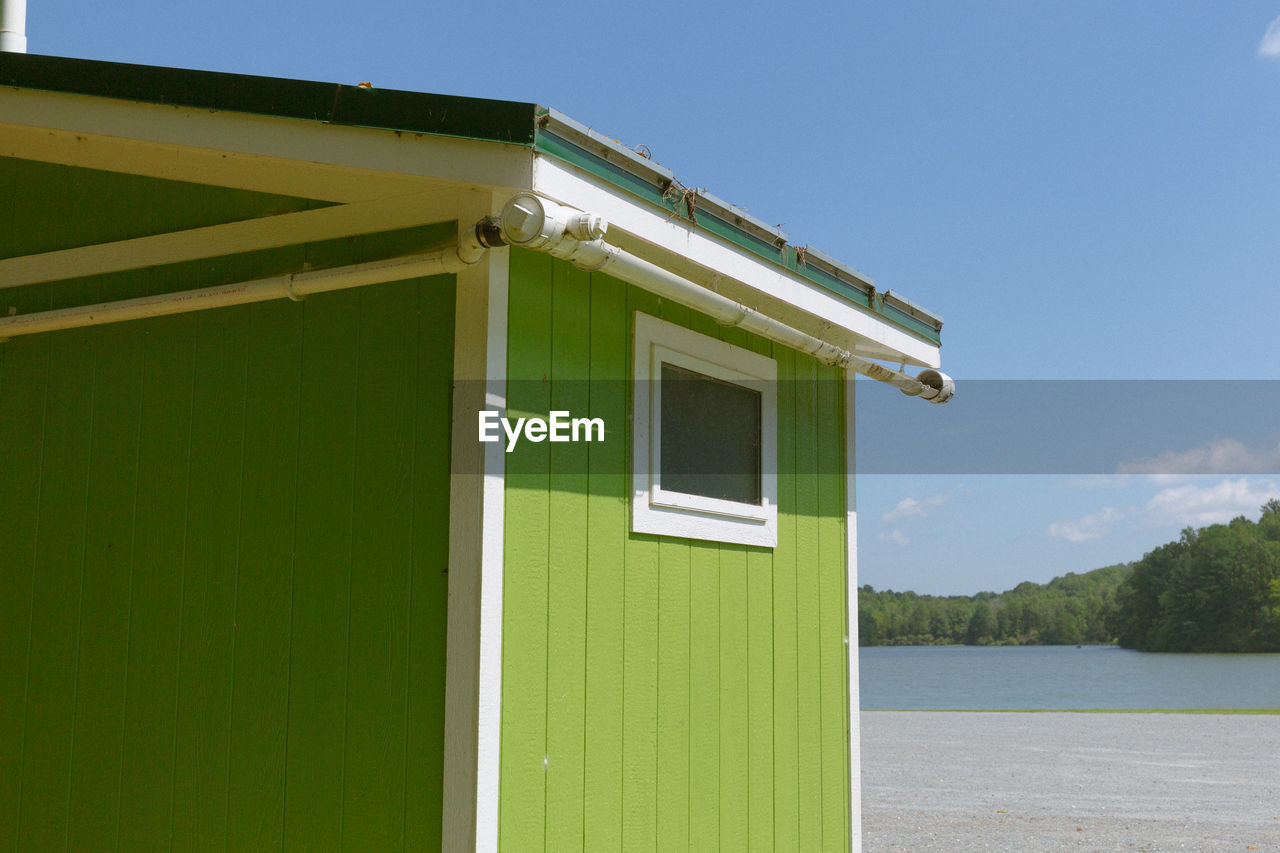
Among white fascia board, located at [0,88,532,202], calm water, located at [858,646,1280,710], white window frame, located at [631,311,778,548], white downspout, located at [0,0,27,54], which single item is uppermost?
white downspout, located at [0,0,27,54]

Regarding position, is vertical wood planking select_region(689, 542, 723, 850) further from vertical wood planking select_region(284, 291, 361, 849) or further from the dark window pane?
vertical wood planking select_region(284, 291, 361, 849)

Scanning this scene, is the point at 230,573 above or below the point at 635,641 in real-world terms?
above

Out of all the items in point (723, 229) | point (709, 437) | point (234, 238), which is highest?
point (723, 229)

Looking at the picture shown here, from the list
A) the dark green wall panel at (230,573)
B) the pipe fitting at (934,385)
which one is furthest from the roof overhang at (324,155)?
the pipe fitting at (934,385)

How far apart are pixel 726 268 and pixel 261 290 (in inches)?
55.2

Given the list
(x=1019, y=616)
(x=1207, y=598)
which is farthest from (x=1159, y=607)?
(x=1019, y=616)

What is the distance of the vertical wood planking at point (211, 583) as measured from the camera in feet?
10.5

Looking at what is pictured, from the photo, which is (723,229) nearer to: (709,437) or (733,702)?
(709,437)

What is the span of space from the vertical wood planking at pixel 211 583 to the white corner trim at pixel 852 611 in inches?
95.2

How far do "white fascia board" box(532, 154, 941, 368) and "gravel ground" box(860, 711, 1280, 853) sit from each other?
152 inches

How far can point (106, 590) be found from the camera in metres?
3.48

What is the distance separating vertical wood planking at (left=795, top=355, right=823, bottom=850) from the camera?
428 cm

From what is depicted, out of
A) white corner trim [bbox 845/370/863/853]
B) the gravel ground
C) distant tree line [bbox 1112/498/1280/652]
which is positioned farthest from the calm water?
white corner trim [bbox 845/370/863/853]

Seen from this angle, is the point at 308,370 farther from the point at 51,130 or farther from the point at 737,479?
the point at 737,479
